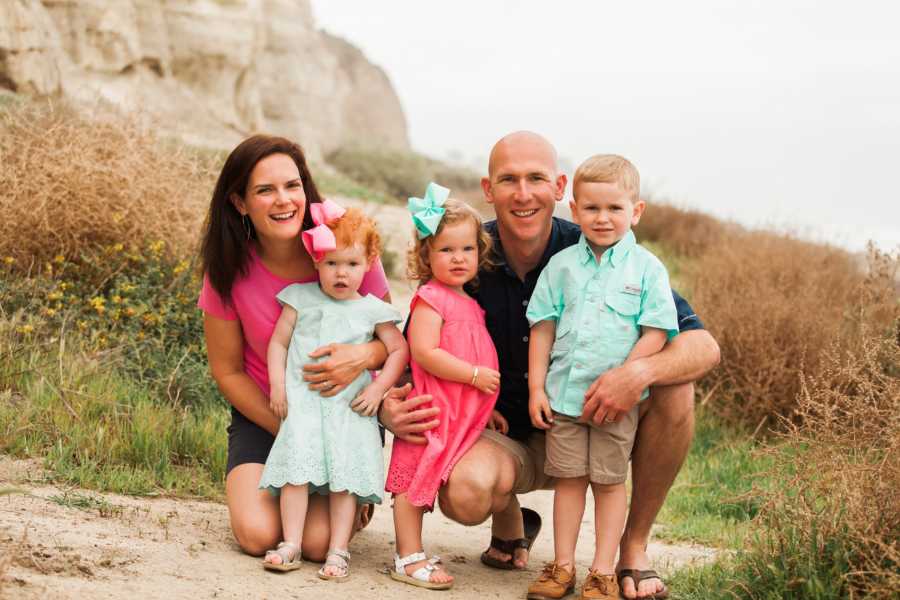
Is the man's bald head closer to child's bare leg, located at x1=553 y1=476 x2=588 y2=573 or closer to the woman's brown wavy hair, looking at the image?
the woman's brown wavy hair

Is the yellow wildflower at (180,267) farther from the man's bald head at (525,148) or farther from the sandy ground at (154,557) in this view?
the man's bald head at (525,148)

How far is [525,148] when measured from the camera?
421 cm

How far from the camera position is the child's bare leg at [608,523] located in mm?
3736

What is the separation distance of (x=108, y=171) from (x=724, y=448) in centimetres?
438

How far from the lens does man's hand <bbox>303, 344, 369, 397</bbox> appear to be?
3926 millimetres

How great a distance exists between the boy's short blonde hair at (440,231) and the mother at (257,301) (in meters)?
0.24

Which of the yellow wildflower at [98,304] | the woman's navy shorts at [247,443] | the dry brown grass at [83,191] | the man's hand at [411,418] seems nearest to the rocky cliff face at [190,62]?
the dry brown grass at [83,191]

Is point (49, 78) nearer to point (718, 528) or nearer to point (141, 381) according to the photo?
point (141, 381)

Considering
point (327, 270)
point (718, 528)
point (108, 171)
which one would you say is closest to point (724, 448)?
point (718, 528)

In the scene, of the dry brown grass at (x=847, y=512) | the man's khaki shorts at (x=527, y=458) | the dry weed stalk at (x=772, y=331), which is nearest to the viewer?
the dry brown grass at (x=847, y=512)

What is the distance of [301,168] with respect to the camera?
4.25 meters

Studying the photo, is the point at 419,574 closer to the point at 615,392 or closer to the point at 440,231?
the point at 615,392

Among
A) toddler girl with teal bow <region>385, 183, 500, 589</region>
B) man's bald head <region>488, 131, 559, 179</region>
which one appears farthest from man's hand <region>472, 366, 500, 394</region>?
man's bald head <region>488, 131, 559, 179</region>

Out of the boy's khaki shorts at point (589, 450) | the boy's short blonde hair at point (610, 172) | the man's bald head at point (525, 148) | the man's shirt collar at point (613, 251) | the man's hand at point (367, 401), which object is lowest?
the boy's khaki shorts at point (589, 450)
